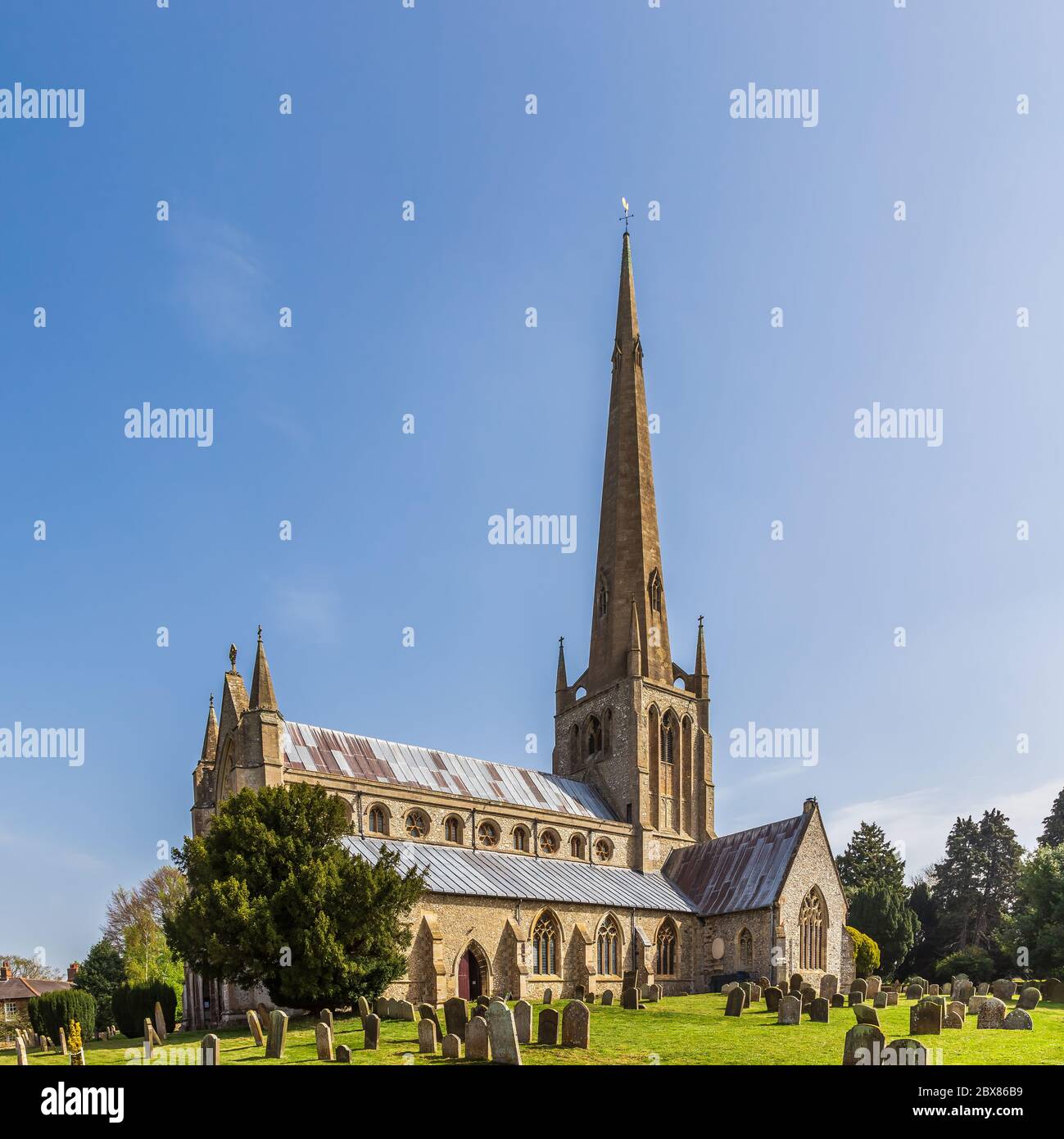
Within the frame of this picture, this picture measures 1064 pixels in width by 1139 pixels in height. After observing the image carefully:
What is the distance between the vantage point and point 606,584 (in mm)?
48688

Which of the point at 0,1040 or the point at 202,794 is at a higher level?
the point at 202,794

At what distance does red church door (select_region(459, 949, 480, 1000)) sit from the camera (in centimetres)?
3250

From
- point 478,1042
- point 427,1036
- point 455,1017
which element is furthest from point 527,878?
point 478,1042

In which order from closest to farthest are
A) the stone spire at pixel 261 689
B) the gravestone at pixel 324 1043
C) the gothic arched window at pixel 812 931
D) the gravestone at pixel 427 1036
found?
1. the gravestone at pixel 324 1043
2. the gravestone at pixel 427 1036
3. the stone spire at pixel 261 689
4. the gothic arched window at pixel 812 931

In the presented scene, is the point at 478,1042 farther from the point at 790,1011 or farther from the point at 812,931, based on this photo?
the point at 812,931

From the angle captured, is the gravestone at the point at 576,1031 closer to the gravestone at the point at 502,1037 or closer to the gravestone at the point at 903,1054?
the gravestone at the point at 502,1037

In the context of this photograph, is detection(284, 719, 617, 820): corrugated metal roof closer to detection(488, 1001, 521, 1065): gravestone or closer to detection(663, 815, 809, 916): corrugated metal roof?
detection(663, 815, 809, 916): corrugated metal roof

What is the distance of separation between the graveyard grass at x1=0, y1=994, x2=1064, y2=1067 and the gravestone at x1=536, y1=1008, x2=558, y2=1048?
247 millimetres

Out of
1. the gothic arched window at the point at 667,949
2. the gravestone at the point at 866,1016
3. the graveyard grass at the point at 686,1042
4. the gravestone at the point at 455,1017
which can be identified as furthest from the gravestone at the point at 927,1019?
the gothic arched window at the point at 667,949

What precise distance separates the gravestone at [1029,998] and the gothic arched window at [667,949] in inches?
567

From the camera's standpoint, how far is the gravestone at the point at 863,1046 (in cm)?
1481

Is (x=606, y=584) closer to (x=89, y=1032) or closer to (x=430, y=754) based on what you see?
(x=430, y=754)
